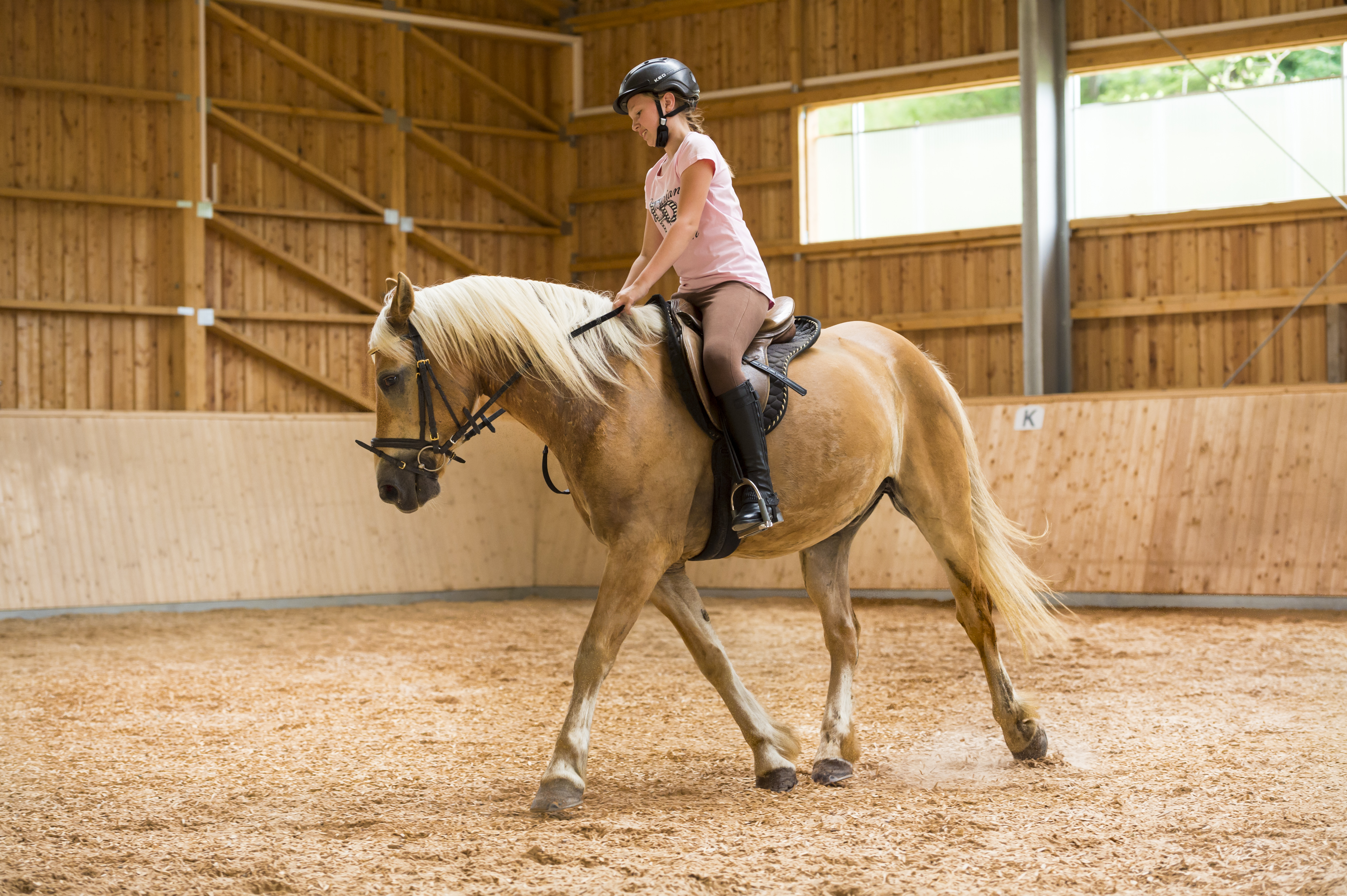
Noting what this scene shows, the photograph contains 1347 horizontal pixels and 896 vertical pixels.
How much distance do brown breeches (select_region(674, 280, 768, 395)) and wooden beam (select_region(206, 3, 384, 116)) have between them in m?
12.4

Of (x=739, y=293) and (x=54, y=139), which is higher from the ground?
(x=54, y=139)

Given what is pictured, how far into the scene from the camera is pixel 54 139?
13.5 meters

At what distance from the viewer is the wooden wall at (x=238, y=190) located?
1352 centimetres

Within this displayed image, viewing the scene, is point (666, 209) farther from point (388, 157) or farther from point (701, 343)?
point (388, 157)

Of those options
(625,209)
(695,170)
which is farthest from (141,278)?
(695,170)

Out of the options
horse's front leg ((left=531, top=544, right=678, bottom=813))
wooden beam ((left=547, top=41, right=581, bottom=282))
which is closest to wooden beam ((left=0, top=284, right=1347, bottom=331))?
wooden beam ((left=547, top=41, right=581, bottom=282))

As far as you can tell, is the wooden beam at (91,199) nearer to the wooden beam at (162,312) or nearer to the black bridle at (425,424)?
the wooden beam at (162,312)

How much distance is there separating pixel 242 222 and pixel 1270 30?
12596 mm

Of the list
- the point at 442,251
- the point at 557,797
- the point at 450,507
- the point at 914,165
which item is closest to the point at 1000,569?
the point at 557,797

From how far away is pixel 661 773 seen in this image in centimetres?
426

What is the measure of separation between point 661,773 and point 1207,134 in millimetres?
11904

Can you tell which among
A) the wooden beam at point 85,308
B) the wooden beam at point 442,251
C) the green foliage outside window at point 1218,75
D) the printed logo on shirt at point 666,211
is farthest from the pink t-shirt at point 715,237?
the wooden beam at point 442,251

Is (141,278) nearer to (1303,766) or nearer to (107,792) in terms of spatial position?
(107,792)

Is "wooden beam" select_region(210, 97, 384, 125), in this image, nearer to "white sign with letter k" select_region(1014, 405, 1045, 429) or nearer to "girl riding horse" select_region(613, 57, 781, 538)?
"white sign with letter k" select_region(1014, 405, 1045, 429)
